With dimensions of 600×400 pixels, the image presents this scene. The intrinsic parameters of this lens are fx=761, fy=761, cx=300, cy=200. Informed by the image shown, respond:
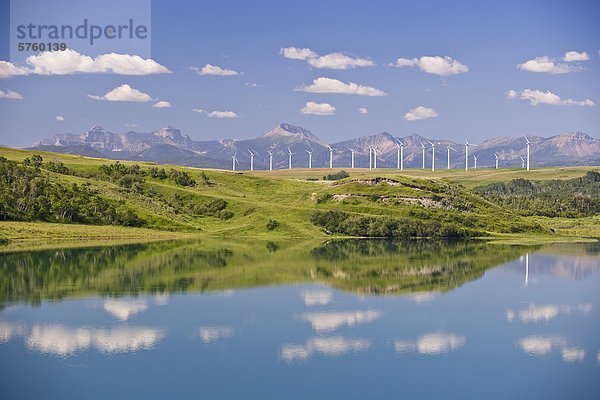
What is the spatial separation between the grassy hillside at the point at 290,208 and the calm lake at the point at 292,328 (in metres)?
46.9

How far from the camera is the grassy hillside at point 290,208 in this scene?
519 ft

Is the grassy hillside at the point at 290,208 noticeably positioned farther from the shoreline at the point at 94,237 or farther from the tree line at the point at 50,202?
the shoreline at the point at 94,237

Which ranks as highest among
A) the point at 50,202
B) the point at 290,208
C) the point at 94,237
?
the point at 50,202

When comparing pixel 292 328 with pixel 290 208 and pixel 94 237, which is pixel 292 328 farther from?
pixel 290 208

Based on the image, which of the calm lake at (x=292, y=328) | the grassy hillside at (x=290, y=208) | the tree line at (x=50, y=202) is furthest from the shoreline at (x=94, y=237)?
the calm lake at (x=292, y=328)

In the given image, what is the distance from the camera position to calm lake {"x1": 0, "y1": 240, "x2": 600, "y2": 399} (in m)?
47.0

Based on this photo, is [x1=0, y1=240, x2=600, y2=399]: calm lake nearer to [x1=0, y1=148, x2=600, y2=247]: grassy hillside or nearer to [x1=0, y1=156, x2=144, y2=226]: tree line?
[x1=0, y1=156, x2=144, y2=226]: tree line

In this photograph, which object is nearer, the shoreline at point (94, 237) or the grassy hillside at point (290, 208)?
the shoreline at point (94, 237)

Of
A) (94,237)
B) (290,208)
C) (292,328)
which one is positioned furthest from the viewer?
(290,208)

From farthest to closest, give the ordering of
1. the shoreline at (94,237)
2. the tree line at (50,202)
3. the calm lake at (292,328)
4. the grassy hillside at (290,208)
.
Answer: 1. the grassy hillside at (290,208)
2. the tree line at (50,202)
3. the shoreline at (94,237)
4. the calm lake at (292,328)

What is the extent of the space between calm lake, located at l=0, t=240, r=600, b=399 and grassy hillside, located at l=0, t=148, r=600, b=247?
46.9 m

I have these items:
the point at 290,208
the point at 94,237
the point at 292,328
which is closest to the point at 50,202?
the point at 94,237

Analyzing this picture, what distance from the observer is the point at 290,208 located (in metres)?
173

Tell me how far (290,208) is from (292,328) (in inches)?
4364
